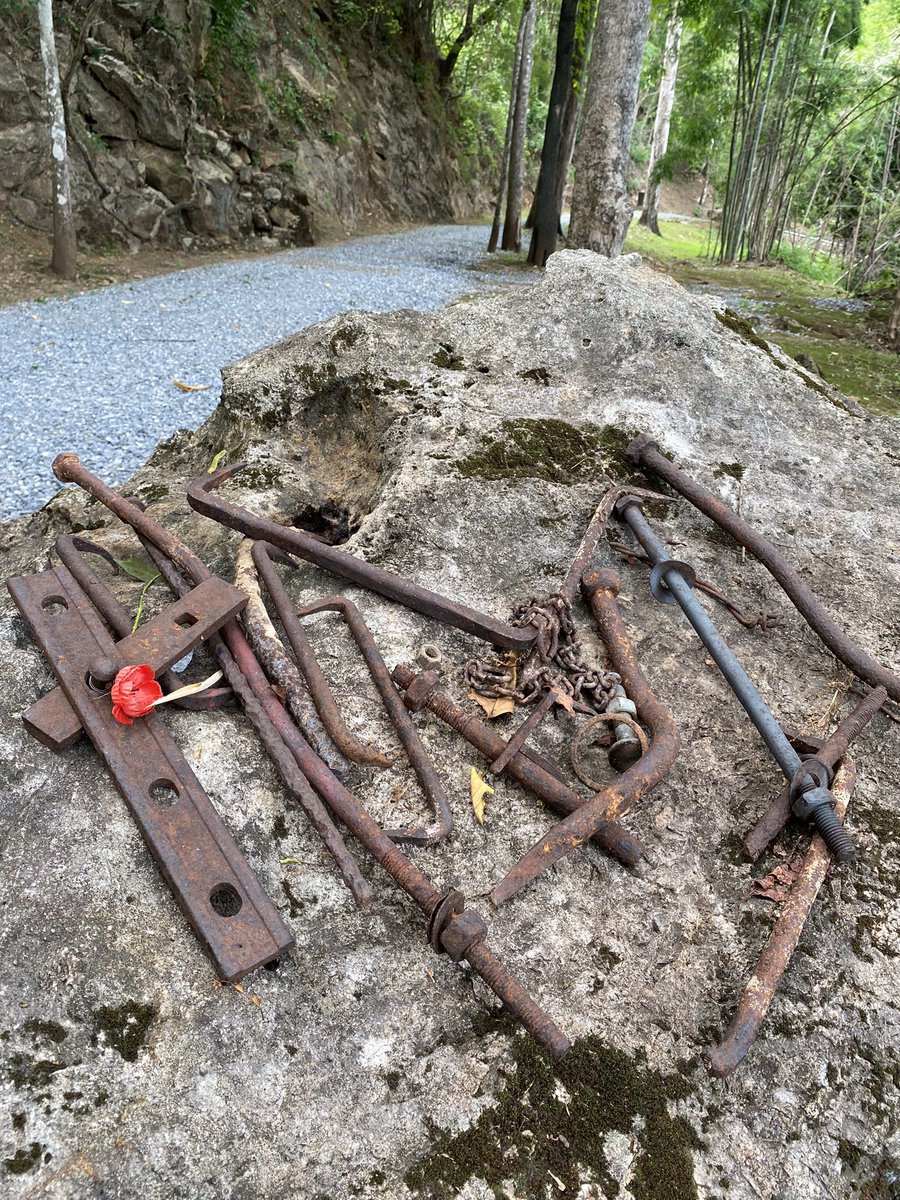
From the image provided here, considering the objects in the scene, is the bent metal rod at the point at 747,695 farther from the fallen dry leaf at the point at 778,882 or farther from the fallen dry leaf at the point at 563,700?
the fallen dry leaf at the point at 563,700

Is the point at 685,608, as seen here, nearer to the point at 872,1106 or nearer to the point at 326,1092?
the point at 872,1106

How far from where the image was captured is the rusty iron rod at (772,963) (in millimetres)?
1618

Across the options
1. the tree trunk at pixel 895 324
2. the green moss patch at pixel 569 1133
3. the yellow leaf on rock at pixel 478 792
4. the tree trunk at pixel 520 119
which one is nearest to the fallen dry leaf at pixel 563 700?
the yellow leaf on rock at pixel 478 792

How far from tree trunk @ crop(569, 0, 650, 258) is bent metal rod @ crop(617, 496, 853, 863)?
8572 mm

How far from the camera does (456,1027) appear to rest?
5.58 ft

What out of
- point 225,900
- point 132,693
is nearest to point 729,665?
point 225,900

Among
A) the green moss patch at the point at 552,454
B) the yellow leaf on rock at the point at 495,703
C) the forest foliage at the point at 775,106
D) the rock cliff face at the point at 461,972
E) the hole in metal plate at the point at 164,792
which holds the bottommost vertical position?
the rock cliff face at the point at 461,972

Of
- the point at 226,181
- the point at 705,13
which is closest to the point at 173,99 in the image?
the point at 226,181

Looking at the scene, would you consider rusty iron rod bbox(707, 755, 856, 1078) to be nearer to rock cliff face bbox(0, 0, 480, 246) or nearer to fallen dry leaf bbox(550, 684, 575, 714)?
fallen dry leaf bbox(550, 684, 575, 714)

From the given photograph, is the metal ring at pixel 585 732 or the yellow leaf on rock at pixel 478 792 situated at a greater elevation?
the metal ring at pixel 585 732

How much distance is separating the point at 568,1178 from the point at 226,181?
16927mm

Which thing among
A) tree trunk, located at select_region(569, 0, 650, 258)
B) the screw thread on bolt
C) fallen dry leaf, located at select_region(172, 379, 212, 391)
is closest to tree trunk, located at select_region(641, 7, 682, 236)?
tree trunk, located at select_region(569, 0, 650, 258)

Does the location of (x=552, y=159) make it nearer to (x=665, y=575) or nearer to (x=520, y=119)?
(x=520, y=119)

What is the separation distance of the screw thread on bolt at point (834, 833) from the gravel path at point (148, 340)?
5551 mm
